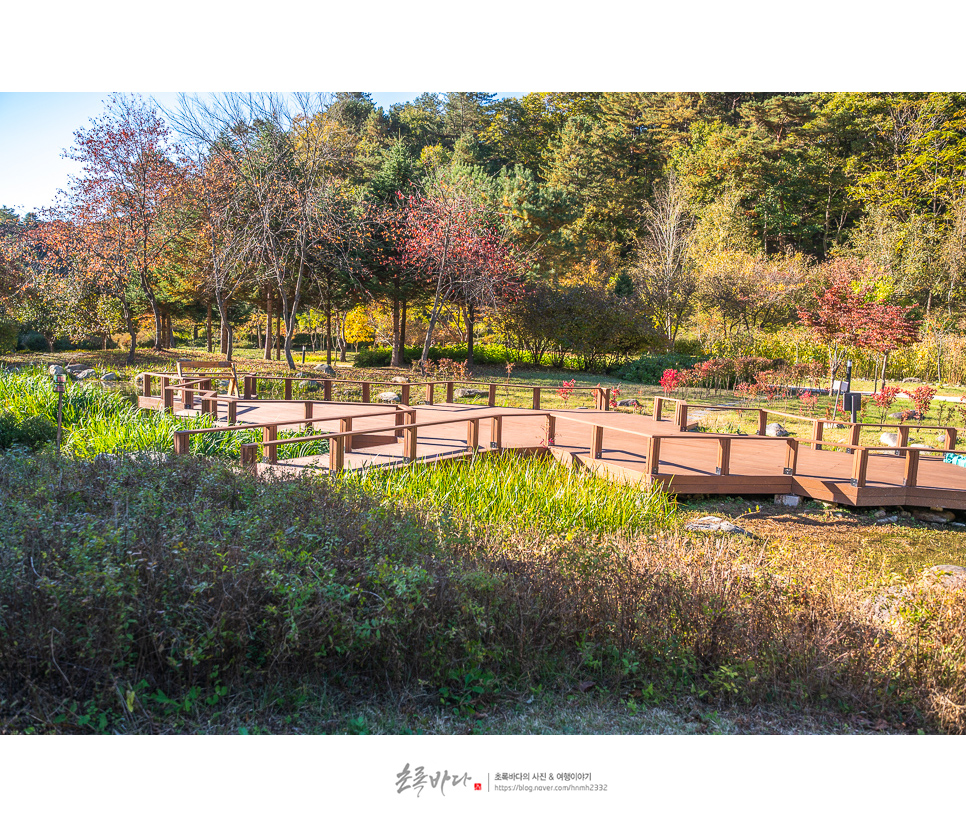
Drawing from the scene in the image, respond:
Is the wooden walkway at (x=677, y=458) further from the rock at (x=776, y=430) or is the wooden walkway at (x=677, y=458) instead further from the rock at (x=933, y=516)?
the rock at (x=776, y=430)

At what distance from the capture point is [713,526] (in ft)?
17.4

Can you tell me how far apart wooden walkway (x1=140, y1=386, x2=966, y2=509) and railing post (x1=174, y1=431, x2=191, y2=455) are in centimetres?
3

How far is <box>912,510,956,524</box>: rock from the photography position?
631 centimetres

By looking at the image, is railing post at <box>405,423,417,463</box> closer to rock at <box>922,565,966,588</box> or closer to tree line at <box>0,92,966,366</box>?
rock at <box>922,565,966,588</box>

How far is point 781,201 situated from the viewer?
2416 centimetres

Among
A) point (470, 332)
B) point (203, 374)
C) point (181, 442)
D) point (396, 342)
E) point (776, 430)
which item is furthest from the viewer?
point (470, 332)

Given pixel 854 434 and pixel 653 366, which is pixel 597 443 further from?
pixel 653 366

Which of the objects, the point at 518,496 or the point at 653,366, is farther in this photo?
the point at 653,366

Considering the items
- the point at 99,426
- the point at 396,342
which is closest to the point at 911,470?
the point at 99,426

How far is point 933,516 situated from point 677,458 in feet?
8.47

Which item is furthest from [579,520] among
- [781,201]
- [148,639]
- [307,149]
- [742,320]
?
[781,201]

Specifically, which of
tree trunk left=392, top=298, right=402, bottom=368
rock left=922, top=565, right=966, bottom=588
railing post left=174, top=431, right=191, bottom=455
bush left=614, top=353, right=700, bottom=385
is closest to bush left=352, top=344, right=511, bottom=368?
tree trunk left=392, top=298, right=402, bottom=368

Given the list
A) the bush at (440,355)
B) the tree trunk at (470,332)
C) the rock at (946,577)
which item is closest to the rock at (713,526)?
the rock at (946,577)

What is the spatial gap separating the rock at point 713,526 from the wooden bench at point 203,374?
235 inches
